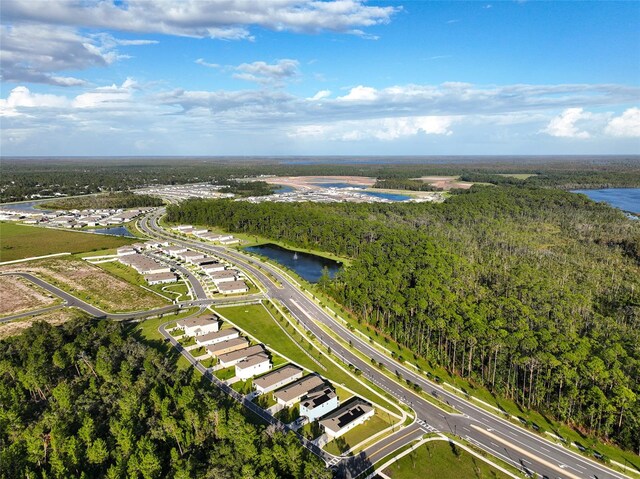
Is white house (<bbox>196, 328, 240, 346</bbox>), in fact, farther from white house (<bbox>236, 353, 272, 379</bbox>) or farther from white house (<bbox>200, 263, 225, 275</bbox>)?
white house (<bbox>200, 263, 225, 275</bbox>)

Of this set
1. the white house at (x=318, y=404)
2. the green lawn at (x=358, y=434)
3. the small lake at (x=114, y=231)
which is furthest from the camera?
the small lake at (x=114, y=231)

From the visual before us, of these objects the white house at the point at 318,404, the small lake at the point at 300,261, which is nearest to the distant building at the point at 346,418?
the white house at the point at 318,404

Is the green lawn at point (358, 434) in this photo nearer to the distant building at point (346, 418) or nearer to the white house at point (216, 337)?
the distant building at point (346, 418)

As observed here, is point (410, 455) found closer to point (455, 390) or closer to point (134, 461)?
point (455, 390)

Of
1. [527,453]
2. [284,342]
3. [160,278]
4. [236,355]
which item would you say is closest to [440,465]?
[527,453]

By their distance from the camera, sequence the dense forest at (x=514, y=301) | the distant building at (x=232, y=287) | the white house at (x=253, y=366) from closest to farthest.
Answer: the dense forest at (x=514, y=301) → the white house at (x=253, y=366) → the distant building at (x=232, y=287)

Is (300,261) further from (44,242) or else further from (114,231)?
(44,242)
